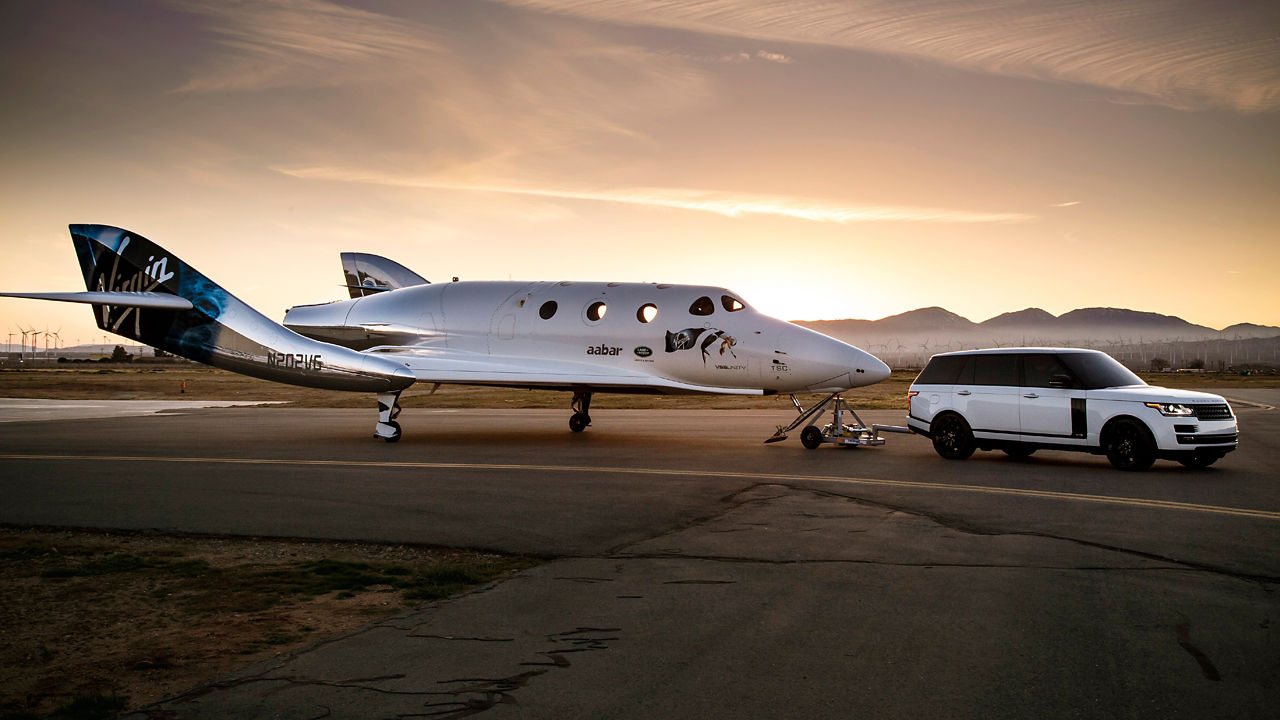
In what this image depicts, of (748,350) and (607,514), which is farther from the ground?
(748,350)

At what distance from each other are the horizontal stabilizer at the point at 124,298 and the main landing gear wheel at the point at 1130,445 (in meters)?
19.6

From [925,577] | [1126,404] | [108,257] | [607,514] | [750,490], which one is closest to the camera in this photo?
[925,577]

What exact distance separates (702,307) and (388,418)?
24.7 ft

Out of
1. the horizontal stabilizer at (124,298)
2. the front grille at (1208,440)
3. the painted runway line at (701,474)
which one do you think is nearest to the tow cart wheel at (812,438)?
the painted runway line at (701,474)

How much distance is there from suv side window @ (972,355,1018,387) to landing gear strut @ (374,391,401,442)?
1221cm

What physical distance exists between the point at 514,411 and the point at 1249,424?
75.6ft

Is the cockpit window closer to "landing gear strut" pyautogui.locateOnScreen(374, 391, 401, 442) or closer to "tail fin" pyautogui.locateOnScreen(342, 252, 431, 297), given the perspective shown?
"landing gear strut" pyautogui.locateOnScreen(374, 391, 401, 442)

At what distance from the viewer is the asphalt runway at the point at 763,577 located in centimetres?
483

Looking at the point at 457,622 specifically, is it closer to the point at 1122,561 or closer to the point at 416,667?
the point at 416,667

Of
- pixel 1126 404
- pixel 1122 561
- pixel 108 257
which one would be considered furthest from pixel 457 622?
pixel 108 257

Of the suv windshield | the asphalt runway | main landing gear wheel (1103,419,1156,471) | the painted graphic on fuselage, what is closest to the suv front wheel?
the asphalt runway

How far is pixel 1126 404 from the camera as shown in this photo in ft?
48.7

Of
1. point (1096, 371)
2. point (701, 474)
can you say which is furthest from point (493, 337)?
point (1096, 371)

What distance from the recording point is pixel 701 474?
14438 mm
